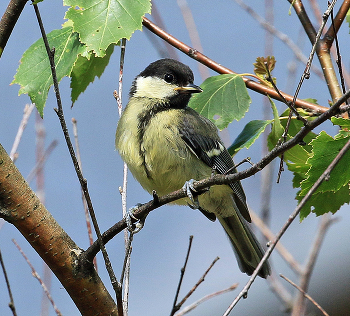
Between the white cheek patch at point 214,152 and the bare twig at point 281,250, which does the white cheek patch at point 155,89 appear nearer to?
the white cheek patch at point 214,152

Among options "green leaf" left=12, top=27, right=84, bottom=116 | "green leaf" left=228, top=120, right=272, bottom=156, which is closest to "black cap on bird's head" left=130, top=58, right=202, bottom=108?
"green leaf" left=228, top=120, right=272, bottom=156

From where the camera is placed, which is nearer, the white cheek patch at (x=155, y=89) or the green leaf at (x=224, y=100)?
the green leaf at (x=224, y=100)

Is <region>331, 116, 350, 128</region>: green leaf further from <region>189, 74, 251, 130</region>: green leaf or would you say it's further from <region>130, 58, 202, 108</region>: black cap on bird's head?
<region>130, 58, 202, 108</region>: black cap on bird's head

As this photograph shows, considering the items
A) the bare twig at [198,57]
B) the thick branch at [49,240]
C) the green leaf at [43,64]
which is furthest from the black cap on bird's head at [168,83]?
the thick branch at [49,240]

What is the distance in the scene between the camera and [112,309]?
2084mm

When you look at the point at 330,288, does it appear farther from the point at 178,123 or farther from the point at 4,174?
the point at 4,174

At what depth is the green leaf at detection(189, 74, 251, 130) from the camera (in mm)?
2631

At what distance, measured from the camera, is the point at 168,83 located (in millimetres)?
3441

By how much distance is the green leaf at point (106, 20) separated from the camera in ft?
6.99

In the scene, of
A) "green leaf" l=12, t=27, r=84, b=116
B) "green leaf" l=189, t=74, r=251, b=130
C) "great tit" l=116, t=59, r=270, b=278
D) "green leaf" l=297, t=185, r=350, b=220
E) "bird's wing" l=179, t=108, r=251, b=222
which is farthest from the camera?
"bird's wing" l=179, t=108, r=251, b=222

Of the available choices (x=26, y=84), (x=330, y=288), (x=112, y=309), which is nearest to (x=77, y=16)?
(x=26, y=84)

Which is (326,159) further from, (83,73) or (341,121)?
(83,73)

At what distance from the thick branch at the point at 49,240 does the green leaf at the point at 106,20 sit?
688 mm

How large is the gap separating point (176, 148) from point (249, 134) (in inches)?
21.4
